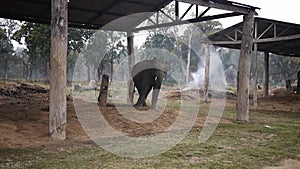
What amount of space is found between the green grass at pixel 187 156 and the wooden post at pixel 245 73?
2427mm

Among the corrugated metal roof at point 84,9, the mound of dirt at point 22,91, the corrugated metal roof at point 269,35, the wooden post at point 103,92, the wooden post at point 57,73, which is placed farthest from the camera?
the mound of dirt at point 22,91

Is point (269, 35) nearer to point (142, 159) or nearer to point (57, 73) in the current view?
point (57, 73)

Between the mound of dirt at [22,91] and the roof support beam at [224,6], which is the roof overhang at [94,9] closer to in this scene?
the roof support beam at [224,6]

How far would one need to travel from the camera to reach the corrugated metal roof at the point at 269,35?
38.8 ft

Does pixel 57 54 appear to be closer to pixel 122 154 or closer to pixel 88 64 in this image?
pixel 122 154

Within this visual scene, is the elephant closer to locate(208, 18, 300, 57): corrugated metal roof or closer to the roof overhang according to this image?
the roof overhang

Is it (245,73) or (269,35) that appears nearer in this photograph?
(245,73)

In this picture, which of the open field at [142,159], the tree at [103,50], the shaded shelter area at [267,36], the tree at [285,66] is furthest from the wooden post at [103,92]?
the tree at [285,66]

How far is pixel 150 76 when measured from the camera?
10070 mm

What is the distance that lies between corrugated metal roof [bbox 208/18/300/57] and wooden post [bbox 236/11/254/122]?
10.2 ft

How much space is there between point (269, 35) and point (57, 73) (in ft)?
Result: 38.5

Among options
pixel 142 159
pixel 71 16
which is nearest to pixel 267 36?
pixel 71 16

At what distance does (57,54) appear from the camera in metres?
5.41

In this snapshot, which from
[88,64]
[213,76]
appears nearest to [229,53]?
[213,76]
